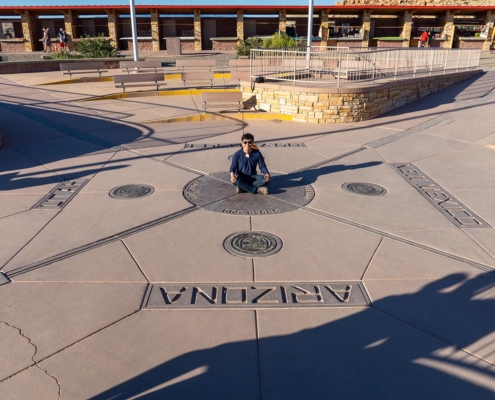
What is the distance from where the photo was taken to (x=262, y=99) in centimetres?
1336

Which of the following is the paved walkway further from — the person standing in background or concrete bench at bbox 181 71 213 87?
the person standing in background

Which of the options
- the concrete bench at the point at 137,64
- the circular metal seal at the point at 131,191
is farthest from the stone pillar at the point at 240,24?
the circular metal seal at the point at 131,191

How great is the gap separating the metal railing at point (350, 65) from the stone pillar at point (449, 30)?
2056cm

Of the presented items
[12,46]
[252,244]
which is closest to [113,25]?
[12,46]

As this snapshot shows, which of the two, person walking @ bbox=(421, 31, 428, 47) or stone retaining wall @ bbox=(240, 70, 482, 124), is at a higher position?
person walking @ bbox=(421, 31, 428, 47)

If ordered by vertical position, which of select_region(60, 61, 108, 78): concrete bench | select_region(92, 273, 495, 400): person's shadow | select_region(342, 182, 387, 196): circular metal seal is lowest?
select_region(92, 273, 495, 400): person's shadow

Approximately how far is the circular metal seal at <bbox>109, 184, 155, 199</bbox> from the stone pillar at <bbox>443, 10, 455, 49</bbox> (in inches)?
1431

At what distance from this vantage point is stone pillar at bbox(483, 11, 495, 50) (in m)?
35.3

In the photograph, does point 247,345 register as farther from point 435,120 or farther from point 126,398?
point 435,120

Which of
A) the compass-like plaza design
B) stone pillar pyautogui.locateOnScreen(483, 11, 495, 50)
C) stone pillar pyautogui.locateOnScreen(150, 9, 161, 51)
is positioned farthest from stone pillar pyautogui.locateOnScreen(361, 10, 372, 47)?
the compass-like plaza design

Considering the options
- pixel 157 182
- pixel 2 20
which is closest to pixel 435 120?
pixel 157 182

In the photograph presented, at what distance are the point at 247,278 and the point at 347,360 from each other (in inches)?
57.5

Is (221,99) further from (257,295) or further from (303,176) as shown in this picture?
(257,295)

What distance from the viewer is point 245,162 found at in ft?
22.1
